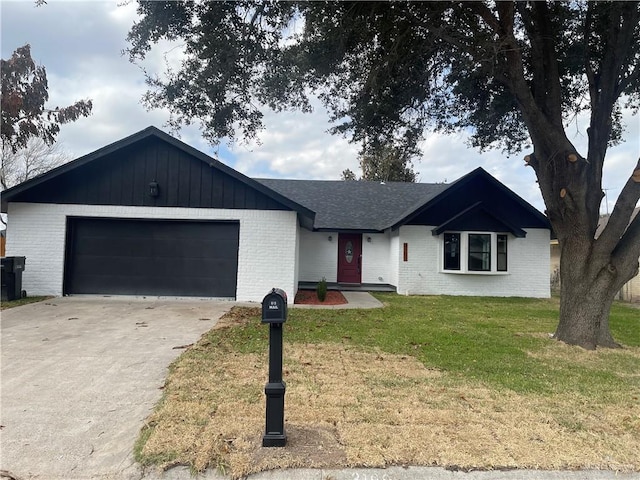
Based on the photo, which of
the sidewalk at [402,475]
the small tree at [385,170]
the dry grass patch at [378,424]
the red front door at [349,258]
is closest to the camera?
the sidewalk at [402,475]

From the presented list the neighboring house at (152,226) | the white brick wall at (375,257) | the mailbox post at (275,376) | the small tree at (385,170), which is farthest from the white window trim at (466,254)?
the small tree at (385,170)

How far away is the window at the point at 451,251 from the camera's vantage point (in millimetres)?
14914

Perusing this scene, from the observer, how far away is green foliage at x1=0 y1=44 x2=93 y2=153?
47.1 ft

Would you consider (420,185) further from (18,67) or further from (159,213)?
(18,67)

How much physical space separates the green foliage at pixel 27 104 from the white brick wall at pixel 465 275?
13932 mm

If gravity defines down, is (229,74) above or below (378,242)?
above

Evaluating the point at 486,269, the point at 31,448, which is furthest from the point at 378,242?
the point at 31,448

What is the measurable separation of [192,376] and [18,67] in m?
16.2

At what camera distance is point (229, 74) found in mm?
7555

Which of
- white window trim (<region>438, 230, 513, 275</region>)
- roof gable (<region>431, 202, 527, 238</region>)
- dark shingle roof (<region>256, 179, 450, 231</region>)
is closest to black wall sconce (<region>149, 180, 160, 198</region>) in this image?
dark shingle roof (<region>256, 179, 450, 231</region>)

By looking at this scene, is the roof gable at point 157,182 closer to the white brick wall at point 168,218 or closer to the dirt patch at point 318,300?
the white brick wall at point 168,218

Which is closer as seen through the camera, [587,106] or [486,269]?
[587,106]

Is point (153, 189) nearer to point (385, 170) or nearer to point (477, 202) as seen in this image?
point (477, 202)

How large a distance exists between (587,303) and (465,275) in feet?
27.6
